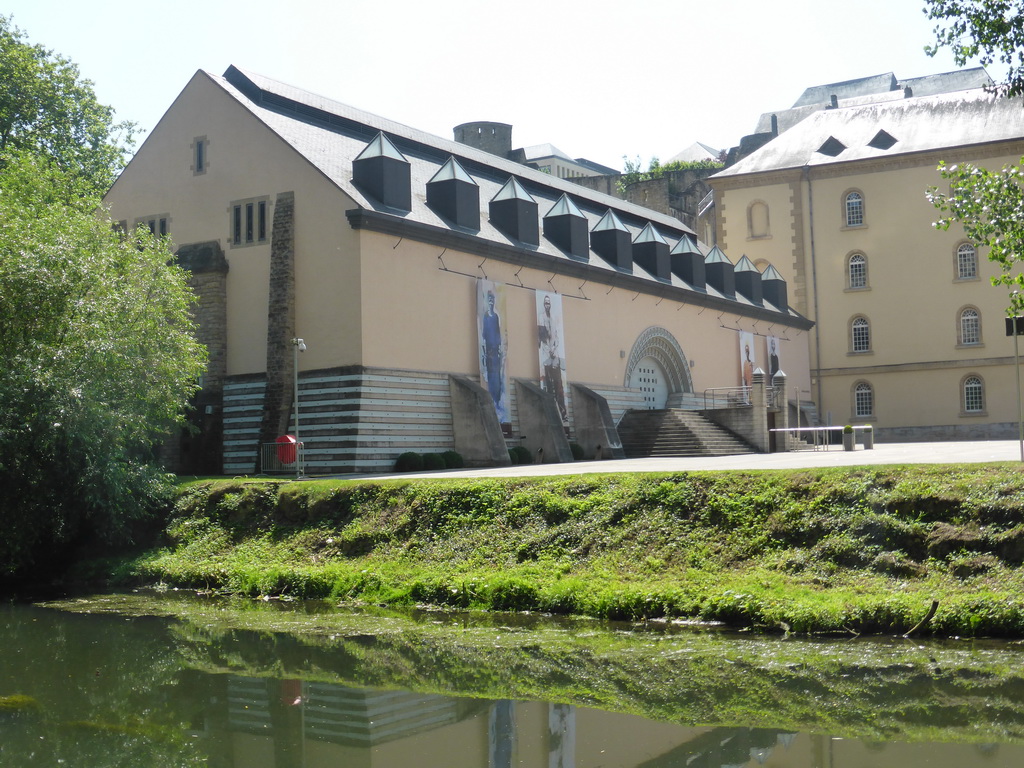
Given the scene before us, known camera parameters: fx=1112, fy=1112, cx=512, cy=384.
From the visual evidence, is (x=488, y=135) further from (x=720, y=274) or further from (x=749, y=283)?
(x=720, y=274)

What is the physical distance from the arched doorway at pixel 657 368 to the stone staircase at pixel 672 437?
79.8 inches

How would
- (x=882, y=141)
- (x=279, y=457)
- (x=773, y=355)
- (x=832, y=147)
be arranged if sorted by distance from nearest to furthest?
(x=279, y=457)
(x=773, y=355)
(x=882, y=141)
(x=832, y=147)

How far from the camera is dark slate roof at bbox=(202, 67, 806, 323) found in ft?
97.5

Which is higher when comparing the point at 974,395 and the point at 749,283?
the point at 749,283

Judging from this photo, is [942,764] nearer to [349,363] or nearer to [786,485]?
[786,485]

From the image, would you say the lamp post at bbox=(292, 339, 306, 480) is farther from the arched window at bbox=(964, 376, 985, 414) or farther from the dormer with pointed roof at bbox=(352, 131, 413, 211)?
the arched window at bbox=(964, 376, 985, 414)

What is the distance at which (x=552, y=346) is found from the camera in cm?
3481

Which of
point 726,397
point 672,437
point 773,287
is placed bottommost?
point 672,437

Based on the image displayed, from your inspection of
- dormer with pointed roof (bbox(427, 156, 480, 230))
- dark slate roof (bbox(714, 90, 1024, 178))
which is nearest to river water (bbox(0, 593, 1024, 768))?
dormer with pointed roof (bbox(427, 156, 480, 230))

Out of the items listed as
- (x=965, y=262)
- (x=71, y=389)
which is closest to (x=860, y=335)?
(x=965, y=262)

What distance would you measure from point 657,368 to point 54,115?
24.6 meters

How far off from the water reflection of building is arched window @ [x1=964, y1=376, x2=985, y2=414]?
1818 inches

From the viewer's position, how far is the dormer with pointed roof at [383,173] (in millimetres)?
29094

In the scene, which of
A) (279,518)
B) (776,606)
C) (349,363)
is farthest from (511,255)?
(776,606)
